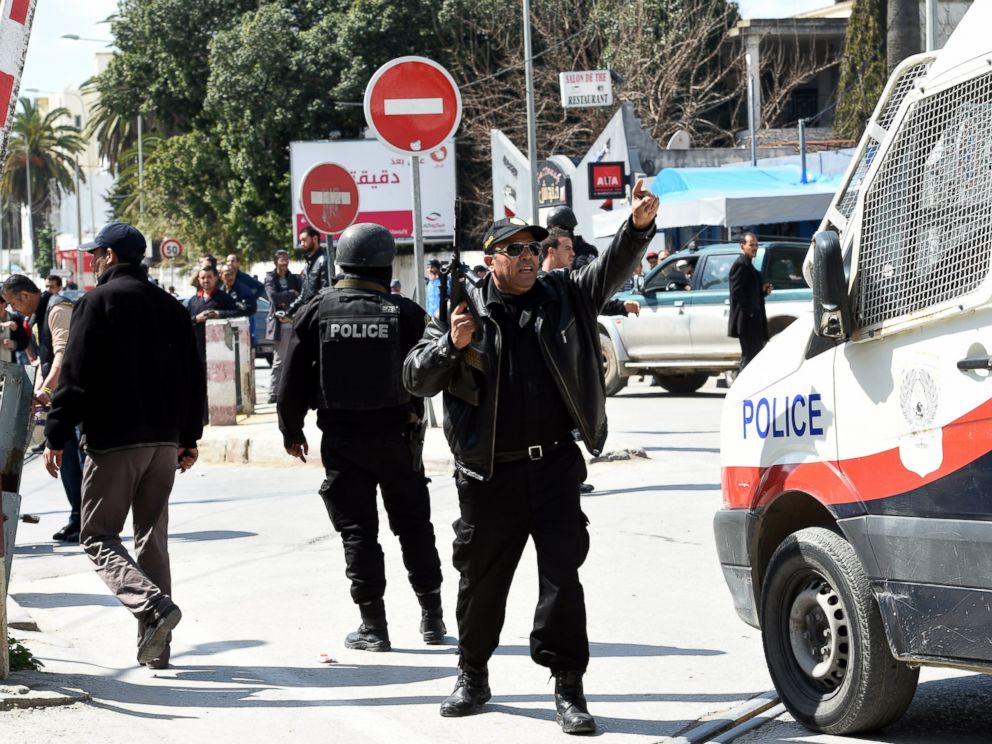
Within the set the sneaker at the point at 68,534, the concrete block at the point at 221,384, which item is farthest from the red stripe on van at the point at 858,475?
the concrete block at the point at 221,384

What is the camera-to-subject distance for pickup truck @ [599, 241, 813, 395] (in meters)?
18.4

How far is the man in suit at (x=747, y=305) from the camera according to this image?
15938 millimetres

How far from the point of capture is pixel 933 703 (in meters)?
5.50

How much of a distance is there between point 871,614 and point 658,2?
37.8 metres

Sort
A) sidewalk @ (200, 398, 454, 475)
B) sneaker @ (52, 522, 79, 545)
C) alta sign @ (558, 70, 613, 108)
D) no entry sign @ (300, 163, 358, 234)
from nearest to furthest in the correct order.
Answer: sneaker @ (52, 522, 79, 545), sidewalk @ (200, 398, 454, 475), no entry sign @ (300, 163, 358, 234), alta sign @ (558, 70, 613, 108)

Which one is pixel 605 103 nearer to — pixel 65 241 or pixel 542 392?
pixel 542 392

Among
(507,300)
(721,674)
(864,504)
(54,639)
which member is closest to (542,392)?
(507,300)

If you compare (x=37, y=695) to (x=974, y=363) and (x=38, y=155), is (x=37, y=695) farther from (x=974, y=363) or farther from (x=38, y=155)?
(x=38, y=155)

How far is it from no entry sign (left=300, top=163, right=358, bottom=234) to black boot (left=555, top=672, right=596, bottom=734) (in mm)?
9114

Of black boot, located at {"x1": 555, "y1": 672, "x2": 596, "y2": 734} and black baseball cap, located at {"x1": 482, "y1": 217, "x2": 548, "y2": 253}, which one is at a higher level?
black baseball cap, located at {"x1": 482, "y1": 217, "x2": 548, "y2": 253}

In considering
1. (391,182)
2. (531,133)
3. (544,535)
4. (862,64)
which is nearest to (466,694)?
(544,535)

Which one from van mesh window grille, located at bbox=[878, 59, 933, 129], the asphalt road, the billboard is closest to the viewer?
van mesh window grille, located at bbox=[878, 59, 933, 129]

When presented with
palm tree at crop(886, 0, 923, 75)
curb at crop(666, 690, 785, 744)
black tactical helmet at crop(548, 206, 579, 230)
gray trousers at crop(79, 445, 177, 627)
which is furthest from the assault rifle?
palm tree at crop(886, 0, 923, 75)

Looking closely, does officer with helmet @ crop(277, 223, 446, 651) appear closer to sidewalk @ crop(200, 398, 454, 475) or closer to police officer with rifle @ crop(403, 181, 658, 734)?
police officer with rifle @ crop(403, 181, 658, 734)
